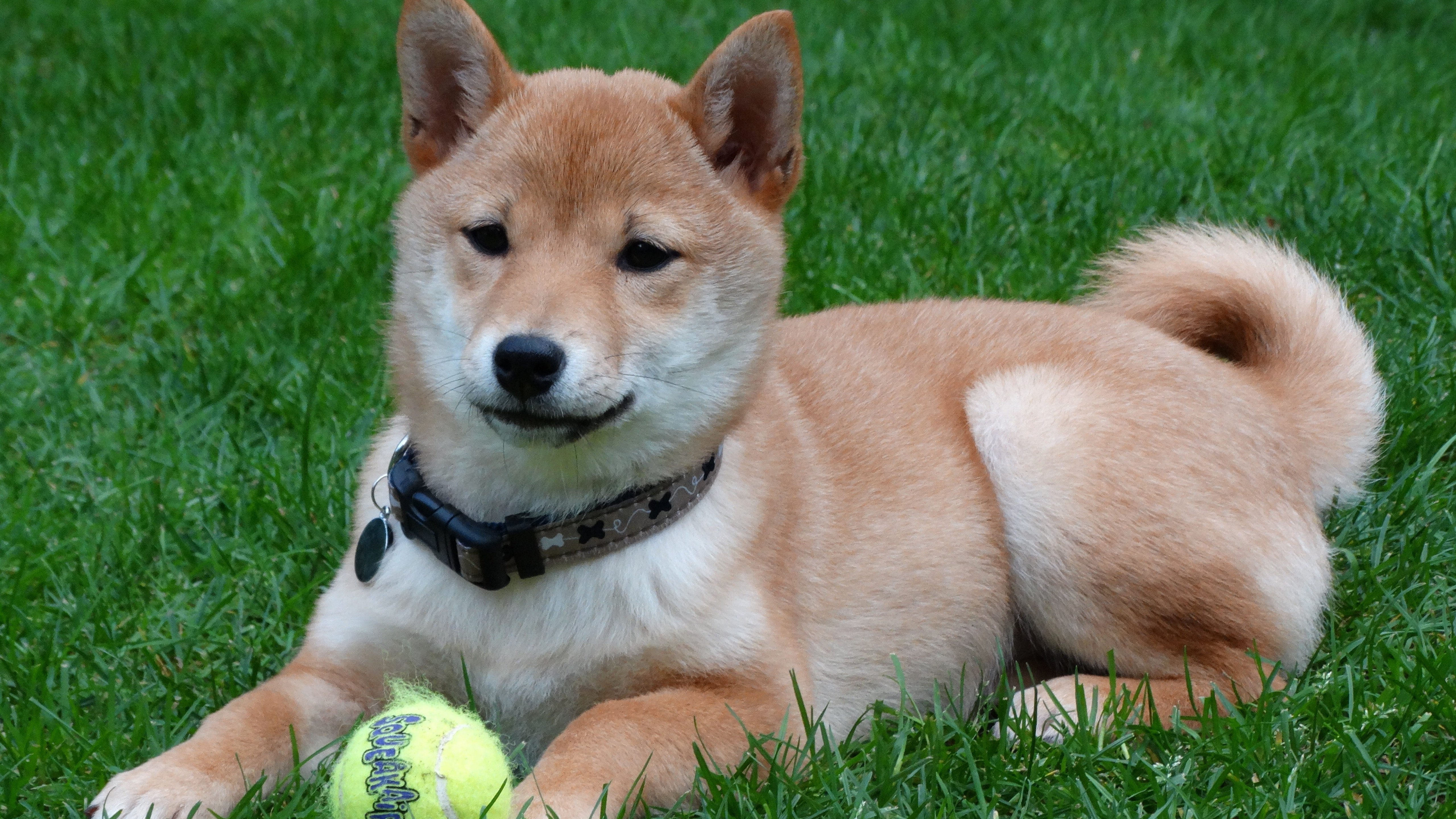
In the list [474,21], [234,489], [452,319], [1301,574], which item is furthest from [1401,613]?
[234,489]

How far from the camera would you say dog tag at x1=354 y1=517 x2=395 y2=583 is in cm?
270

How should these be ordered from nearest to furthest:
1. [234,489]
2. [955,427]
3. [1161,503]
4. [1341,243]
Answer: [1161,503] < [955,427] < [234,489] < [1341,243]

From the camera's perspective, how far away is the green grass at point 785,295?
8.35 ft

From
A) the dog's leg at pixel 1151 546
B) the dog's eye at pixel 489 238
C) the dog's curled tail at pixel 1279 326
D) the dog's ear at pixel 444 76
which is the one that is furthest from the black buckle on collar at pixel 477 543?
the dog's curled tail at pixel 1279 326

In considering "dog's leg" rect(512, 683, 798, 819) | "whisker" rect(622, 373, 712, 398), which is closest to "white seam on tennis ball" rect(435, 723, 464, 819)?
"dog's leg" rect(512, 683, 798, 819)

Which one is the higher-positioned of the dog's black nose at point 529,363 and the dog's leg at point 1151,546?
the dog's black nose at point 529,363

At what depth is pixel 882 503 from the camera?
3.04 m

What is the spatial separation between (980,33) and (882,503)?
15.5ft

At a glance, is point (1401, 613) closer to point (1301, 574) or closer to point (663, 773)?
point (1301, 574)

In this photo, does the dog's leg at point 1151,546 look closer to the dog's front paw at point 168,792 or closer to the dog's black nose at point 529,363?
the dog's black nose at point 529,363

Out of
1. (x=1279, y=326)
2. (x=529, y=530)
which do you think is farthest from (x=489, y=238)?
(x=1279, y=326)

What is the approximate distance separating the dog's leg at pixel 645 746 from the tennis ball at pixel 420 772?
6 centimetres

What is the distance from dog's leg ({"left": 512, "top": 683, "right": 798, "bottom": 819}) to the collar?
11.7 inches

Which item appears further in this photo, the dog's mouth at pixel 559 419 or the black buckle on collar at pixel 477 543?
the black buckle on collar at pixel 477 543
